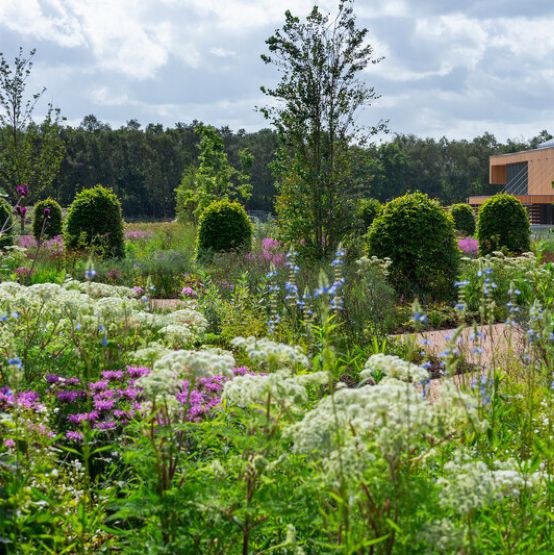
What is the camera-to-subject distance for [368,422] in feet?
6.75

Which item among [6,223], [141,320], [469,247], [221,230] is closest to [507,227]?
[469,247]

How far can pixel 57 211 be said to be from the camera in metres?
25.6

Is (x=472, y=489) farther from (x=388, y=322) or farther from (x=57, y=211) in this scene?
(x=57, y=211)

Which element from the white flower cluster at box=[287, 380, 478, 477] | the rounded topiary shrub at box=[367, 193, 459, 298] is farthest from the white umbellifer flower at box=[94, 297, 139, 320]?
the rounded topiary shrub at box=[367, 193, 459, 298]

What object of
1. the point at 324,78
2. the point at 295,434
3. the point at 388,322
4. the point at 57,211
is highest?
the point at 324,78

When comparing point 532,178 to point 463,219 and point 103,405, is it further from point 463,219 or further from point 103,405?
point 103,405

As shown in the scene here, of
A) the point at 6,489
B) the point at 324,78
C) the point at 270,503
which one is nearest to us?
the point at 270,503

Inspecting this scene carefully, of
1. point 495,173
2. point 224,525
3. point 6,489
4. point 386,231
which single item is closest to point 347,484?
point 224,525

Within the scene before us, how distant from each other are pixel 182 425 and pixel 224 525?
0.38 m

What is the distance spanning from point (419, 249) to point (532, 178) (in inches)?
1423

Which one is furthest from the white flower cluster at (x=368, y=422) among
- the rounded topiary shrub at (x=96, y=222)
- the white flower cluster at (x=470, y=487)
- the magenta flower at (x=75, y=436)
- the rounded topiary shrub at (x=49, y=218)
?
the rounded topiary shrub at (x=49, y=218)

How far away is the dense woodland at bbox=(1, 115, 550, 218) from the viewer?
57.7m

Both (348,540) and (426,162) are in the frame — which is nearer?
(348,540)

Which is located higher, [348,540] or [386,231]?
[386,231]
